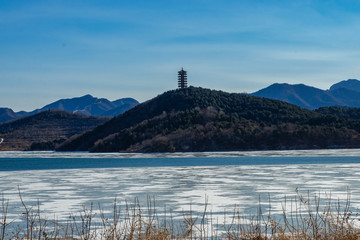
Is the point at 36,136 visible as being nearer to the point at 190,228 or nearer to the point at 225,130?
the point at 225,130

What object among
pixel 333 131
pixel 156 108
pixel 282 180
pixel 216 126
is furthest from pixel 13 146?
pixel 282 180

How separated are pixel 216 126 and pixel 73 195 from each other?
8966 centimetres

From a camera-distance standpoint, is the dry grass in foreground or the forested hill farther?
the forested hill

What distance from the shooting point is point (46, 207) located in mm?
15781

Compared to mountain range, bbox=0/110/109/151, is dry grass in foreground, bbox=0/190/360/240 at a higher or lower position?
lower

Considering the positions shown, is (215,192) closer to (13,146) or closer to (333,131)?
(333,131)

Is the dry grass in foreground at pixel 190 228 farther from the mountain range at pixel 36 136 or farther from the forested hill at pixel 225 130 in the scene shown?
the mountain range at pixel 36 136

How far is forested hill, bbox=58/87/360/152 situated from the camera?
101 m

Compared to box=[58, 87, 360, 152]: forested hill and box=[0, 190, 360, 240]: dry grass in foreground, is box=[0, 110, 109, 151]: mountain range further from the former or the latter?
box=[0, 190, 360, 240]: dry grass in foreground

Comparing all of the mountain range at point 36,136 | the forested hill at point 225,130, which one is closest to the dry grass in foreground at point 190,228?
the forested hill at point 225,130

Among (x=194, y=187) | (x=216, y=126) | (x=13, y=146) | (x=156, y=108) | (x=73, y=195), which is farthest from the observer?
(x=13, y=146)

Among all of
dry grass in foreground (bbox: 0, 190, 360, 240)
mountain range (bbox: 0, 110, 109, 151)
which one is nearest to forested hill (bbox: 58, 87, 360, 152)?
mountain range (bbox: 0, 110, 109, 151)

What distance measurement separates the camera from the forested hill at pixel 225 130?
101 meters

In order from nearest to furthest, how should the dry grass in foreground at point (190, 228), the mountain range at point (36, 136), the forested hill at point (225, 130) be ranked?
1. the dry grass in foreground at point (190, 228)
2. the forested hill at point (225, 130)
3. the mountain range at point (36, 136)
